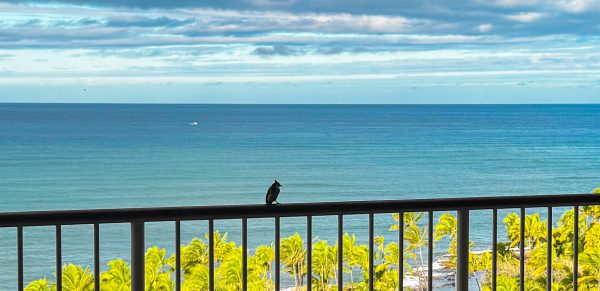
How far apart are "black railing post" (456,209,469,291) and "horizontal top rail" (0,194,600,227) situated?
0.05 meters

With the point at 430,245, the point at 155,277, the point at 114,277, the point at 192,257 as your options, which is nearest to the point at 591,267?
the point at 155,277

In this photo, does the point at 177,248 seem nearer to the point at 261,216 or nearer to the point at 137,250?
the point at 137,250

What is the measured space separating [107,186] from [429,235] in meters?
34.6

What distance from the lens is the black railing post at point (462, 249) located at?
2695 millimetres

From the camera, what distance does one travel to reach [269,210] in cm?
249

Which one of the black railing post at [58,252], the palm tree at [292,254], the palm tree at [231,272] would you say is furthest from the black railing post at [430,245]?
the palm tree at [292,254]

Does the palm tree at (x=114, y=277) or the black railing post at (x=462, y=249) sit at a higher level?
the black railing post at (x=462, y=249)

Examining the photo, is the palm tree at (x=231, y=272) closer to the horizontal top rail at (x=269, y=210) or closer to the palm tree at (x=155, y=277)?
the palm tree at (x=155, y=277)

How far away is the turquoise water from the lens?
27156mm

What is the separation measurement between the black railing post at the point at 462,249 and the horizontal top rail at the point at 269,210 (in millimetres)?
52

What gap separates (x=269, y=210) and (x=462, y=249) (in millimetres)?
705

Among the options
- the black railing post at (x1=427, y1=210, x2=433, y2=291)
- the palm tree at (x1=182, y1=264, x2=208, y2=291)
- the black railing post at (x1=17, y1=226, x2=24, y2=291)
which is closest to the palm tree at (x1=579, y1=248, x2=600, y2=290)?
the palm tree at (x1=182, y1=264, x2=208, y2=291)

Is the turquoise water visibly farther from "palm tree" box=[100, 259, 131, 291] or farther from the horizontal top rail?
the horizontal top rail

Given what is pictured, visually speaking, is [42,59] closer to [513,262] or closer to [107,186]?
[107,186]
